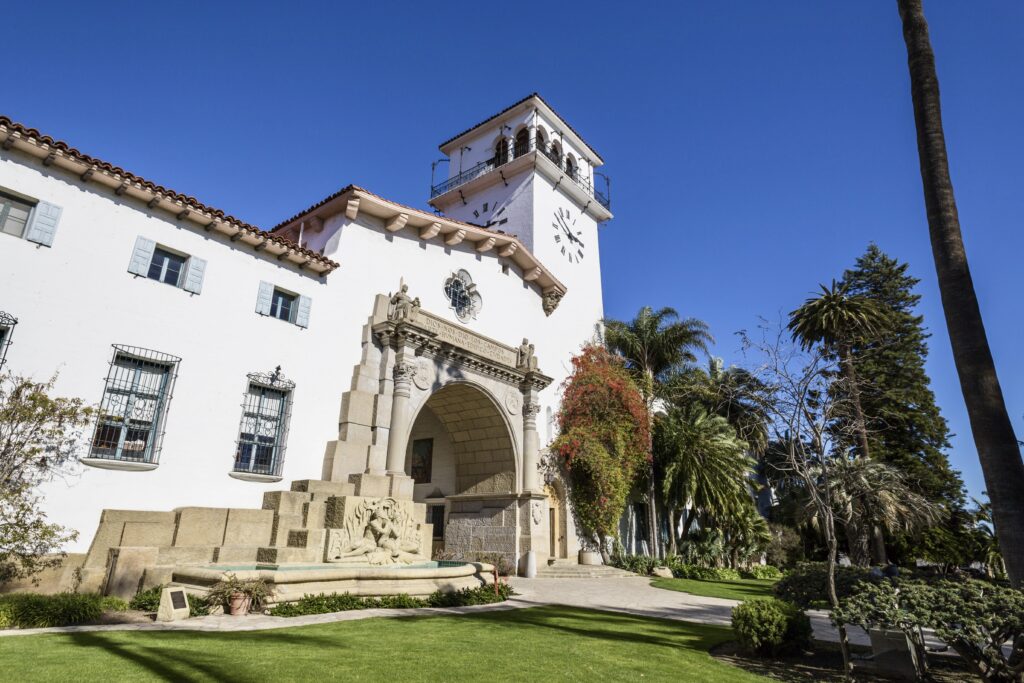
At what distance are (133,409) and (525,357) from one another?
1486cm

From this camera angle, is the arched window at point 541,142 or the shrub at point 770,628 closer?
the shrub at point 770,628

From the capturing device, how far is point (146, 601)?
35.1ft

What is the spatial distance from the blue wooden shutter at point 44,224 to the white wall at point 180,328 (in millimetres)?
149

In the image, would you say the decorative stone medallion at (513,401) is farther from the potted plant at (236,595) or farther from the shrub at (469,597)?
the potted plant at (236,595)

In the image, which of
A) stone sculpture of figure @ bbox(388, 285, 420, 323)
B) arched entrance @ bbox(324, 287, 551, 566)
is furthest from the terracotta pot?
stone sculpture of figure @ bbox(388, 285, 420, 323)

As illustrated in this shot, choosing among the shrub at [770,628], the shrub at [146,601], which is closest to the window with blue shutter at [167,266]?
the shrub at [146,601]

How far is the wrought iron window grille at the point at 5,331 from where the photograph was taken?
11102mm

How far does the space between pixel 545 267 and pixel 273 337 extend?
578 inches

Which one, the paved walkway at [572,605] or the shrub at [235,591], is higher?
the shrub at [235,591]

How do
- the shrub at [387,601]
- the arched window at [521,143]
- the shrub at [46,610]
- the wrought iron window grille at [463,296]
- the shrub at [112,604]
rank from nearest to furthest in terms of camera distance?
1. the shrub at [46,610]
2. the shrub at [112,604]
3. the shrub at [387,601]
4. the wrought iron window grille at [463,296]
5. the arched window at [521,143]

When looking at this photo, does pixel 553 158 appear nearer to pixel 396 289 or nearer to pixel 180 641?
pixel 396 289

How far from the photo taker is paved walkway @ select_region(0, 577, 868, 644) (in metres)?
9.13

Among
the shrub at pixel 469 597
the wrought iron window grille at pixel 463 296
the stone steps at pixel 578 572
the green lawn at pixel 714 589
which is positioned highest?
the wrought iron window grille at pixel 463 296

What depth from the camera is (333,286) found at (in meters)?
18.2
